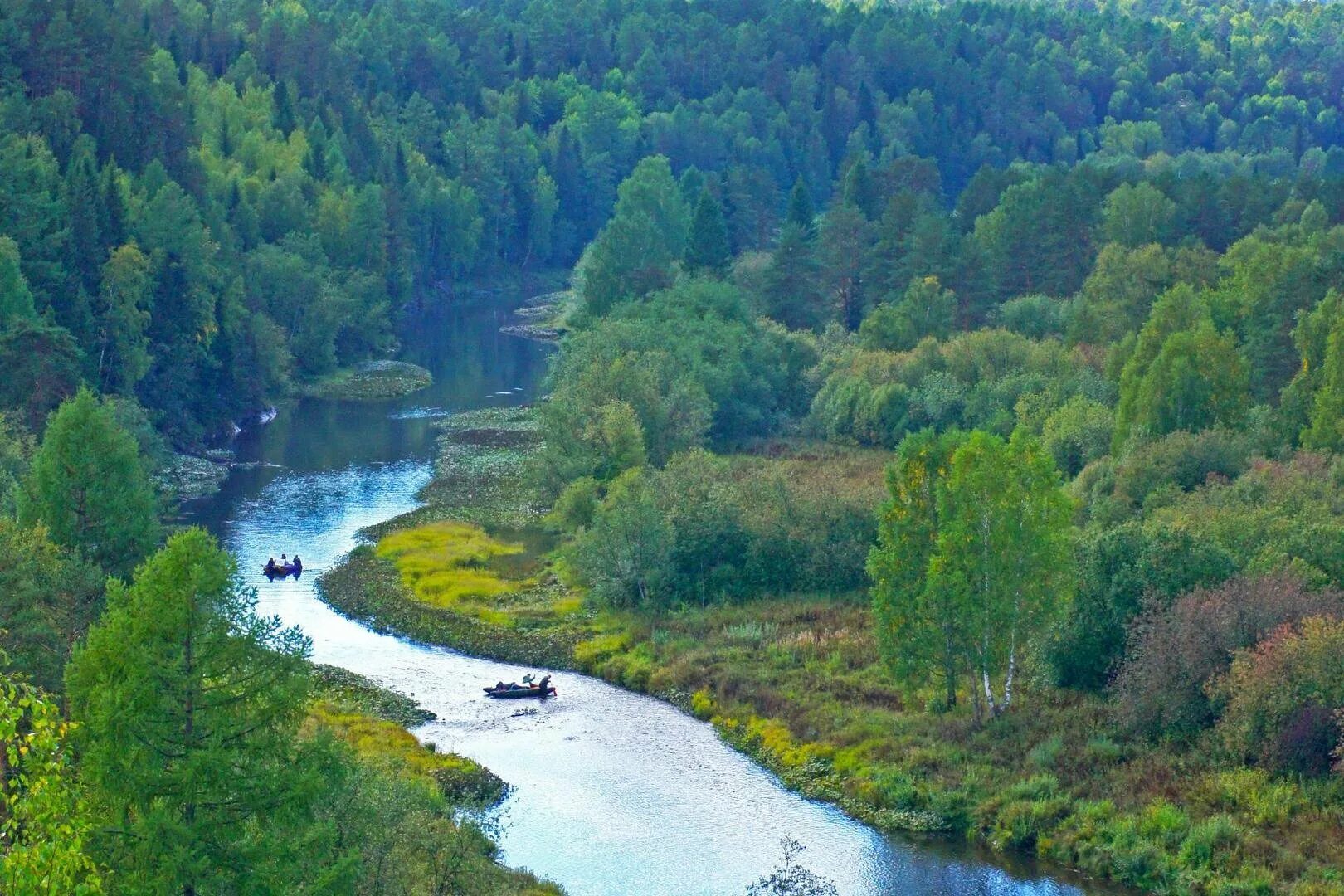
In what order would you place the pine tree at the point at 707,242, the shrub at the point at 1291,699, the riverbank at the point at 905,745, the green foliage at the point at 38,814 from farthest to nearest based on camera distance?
the pine tree at the point at 707,242 → the shrub at the point at 1291,699 → the riverbank at the point at 905,745 → the green foliage at the point at 38,814

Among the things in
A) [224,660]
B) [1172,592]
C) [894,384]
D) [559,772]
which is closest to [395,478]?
[894,384]

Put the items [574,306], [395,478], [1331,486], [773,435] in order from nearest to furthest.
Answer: [1331,486], [395,478], [773,435], [574,306]

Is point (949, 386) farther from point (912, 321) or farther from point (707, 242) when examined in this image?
point (707, 242)

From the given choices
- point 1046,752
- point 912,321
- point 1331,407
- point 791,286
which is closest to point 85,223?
point 791,286

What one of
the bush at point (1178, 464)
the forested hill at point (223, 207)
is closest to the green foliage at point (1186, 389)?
the bush at point (1178, 464)

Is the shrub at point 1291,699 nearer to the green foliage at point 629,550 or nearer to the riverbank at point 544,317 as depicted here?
the green foliage at point 629,550

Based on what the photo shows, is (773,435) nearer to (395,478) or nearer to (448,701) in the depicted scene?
(395,478)
